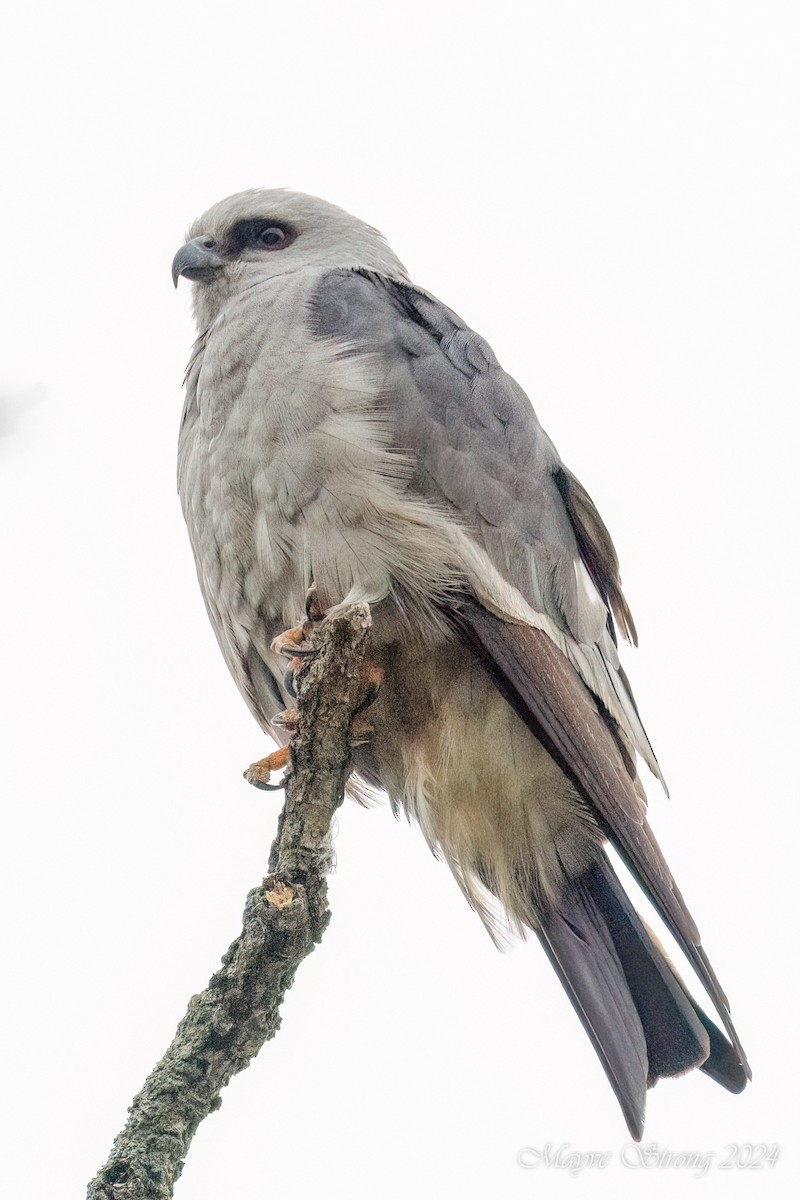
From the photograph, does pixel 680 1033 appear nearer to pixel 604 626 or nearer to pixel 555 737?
pixel 555 737

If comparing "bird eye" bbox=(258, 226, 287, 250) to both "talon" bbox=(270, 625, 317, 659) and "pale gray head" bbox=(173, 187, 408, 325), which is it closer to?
"pale gray head" bbox=(173, 187, 408, 325)

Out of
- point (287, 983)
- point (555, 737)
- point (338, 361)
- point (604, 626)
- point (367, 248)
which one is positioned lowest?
point (287, 983)

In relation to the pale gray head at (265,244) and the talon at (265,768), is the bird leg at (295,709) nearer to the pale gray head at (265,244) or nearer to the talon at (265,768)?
the talon at (265,768)

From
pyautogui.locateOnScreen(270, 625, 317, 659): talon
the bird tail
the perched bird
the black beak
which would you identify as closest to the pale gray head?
the black beak

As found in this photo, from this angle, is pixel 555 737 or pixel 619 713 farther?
pixel 619 713

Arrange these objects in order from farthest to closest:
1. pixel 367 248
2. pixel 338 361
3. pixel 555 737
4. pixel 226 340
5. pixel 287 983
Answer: pixel 367 248 < pixel 226 340 < pixel 338 361 < pixel 555 737 < pixel 287 983

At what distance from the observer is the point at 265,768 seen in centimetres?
372

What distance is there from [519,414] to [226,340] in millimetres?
1014

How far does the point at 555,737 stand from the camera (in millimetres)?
3473

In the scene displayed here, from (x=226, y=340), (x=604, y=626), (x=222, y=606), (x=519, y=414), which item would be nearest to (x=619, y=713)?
(x=604, y=626)

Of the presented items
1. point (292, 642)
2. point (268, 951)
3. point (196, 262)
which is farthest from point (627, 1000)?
point (196, 262)

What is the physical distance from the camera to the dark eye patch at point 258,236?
4.84 m

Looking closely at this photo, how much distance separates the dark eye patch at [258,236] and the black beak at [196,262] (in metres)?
0.11

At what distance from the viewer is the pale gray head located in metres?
4.70
